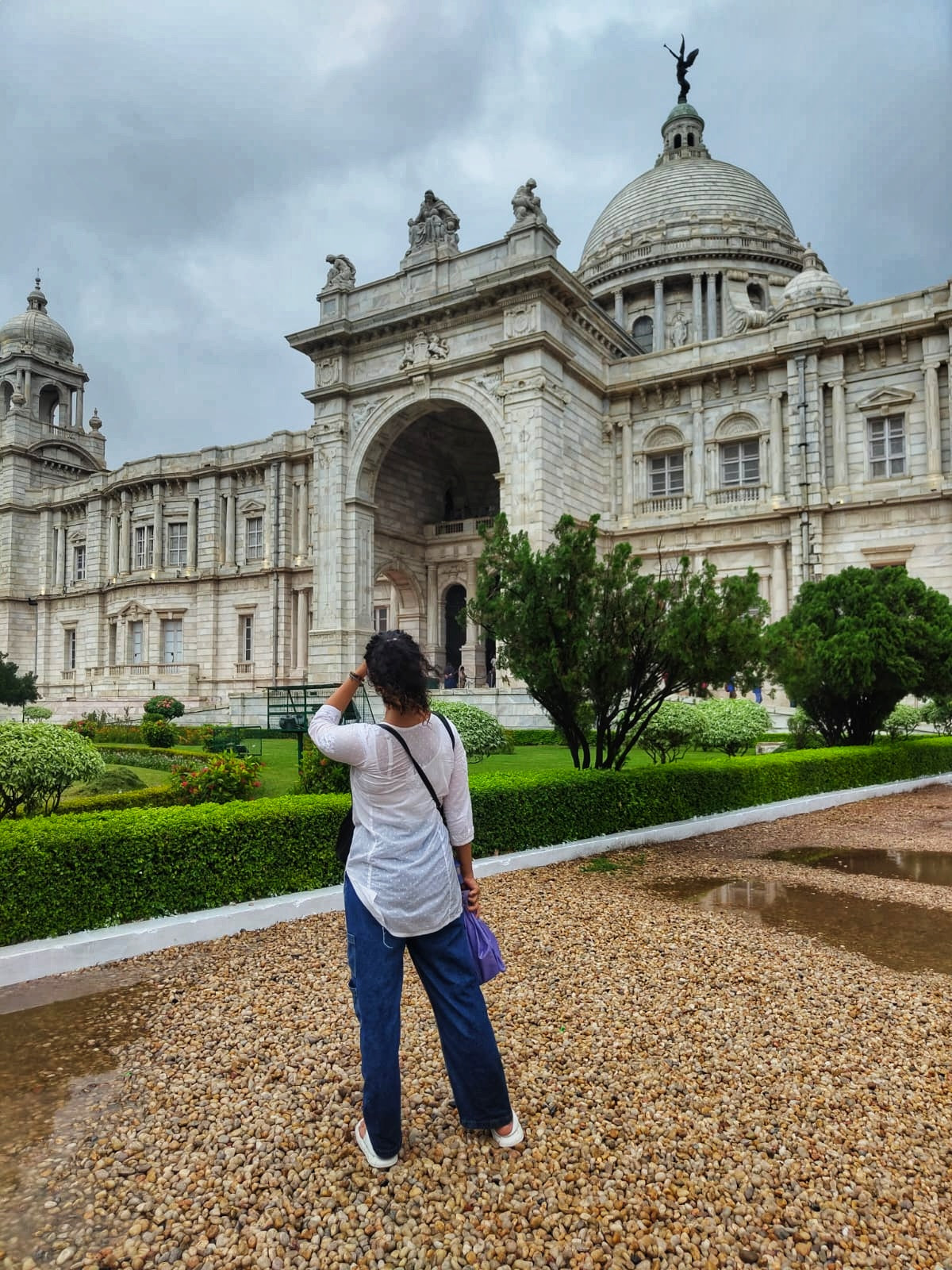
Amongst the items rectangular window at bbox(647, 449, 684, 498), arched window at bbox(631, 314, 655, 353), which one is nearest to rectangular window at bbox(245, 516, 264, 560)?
rectangular window at bbox(647, 449, 684, 498)

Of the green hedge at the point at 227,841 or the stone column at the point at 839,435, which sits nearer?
the green hedge at the point at 227,841

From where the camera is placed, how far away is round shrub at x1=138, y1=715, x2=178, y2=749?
1909 cm

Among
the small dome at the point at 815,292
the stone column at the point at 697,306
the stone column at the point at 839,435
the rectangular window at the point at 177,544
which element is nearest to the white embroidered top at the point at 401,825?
the stone column at the point at 839,435

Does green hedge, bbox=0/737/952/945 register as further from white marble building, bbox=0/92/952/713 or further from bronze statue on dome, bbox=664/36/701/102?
bronze statue on dome, bbox=664/36/701/102

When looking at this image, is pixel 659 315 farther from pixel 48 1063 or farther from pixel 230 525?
pixel 48 1063

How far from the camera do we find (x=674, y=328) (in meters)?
40.1

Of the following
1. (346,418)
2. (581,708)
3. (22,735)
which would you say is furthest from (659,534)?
(22,735)

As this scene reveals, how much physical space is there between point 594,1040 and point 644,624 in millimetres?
5548

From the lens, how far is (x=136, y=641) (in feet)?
128

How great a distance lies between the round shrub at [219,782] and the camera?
30.3 feet

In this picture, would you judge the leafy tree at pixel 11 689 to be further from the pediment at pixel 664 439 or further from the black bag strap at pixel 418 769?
the black bag strap at pixel 418 769

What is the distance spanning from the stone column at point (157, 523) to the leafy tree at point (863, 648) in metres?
31.5

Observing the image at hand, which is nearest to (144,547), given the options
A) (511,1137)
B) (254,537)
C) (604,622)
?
(254,537)

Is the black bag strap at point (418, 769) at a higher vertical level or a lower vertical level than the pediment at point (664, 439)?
lower
